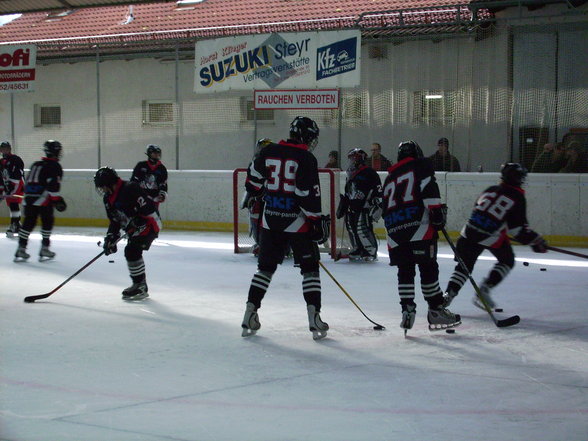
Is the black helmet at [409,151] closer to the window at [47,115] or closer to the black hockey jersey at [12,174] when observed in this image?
the black hockey jersey at [12,174]

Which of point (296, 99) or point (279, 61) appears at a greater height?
point (279, 61)

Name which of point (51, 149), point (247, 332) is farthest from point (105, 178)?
point (51, 149)

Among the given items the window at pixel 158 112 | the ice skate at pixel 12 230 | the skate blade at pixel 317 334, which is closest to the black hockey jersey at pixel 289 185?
the skate blade at pixel 317 334

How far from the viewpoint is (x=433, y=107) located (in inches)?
603

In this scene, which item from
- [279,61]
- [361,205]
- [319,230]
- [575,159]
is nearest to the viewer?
[319,230]

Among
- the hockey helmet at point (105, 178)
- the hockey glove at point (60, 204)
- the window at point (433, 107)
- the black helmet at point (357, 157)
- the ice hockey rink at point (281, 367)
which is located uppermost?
the window at point (433, 107)

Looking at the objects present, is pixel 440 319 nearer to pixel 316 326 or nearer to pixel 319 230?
pixel 316 326

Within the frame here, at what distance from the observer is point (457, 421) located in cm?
455

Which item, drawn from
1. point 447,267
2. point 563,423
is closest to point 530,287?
point 447,267

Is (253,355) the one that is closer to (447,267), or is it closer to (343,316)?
(343,316)

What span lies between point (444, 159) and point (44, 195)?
6.39 metres

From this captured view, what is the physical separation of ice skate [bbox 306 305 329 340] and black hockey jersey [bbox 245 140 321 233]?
0.60 metres

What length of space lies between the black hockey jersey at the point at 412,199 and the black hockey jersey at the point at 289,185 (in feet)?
2.03

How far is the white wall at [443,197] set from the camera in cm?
1352
